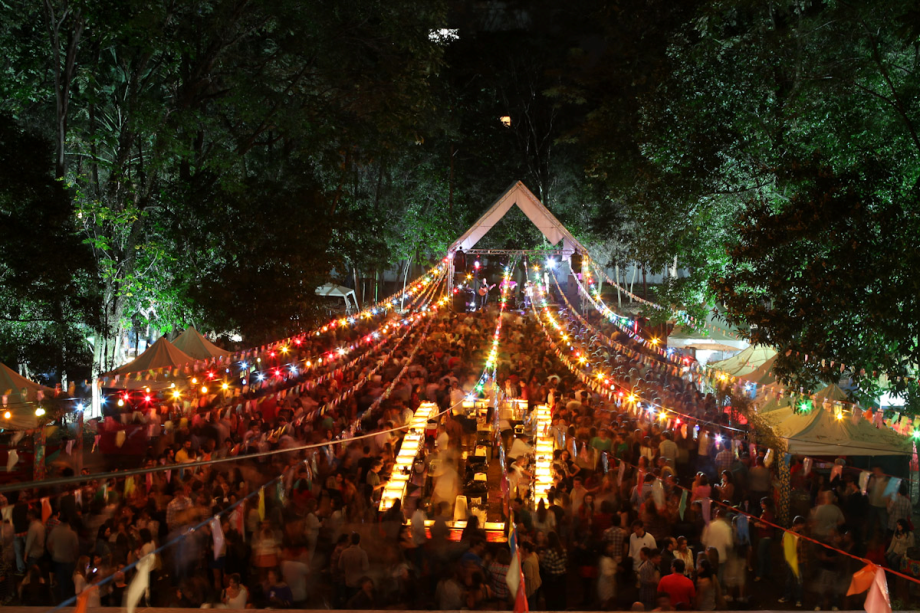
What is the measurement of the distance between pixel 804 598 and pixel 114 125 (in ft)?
46.5

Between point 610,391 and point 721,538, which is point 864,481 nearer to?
point 721,538

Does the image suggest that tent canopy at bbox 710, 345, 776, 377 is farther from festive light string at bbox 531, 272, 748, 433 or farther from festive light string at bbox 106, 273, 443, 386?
festive light string at bbox 106, 273, 443, 386

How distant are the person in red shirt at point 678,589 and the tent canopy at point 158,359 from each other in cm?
829

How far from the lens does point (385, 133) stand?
15305 millimetres

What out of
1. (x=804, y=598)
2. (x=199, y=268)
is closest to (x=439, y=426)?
(x=804, y=598)

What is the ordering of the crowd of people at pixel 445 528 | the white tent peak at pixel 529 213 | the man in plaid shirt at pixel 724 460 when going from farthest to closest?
1. the white tent peak at pixel 529 213
2. the man in plaid shirt at pixel 724 460
3. the crowd of people at pixel 445 528

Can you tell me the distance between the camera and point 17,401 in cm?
895

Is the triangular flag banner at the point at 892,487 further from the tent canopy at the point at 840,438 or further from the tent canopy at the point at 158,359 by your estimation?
the tent canopy at the point at 158,359

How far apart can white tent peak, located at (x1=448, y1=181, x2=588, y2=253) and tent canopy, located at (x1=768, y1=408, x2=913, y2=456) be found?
13.1 m

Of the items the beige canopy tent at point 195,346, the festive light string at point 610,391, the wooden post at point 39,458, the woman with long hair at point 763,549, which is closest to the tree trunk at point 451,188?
the festive light string at point 610,391

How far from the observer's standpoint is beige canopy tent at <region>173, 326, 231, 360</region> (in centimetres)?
1180

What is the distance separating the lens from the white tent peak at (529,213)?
20891 mm

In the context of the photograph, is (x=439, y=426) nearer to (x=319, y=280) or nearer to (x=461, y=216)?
(x=319, y=280)

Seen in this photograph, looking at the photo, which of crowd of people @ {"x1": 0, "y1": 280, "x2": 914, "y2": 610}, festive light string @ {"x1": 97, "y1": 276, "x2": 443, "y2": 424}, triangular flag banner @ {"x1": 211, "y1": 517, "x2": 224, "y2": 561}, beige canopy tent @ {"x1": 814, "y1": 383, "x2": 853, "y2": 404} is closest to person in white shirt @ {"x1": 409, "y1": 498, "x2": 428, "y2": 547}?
crowd of people @ {"x1": 0, "y1": 280, "x2": 914, "y2": 610}
